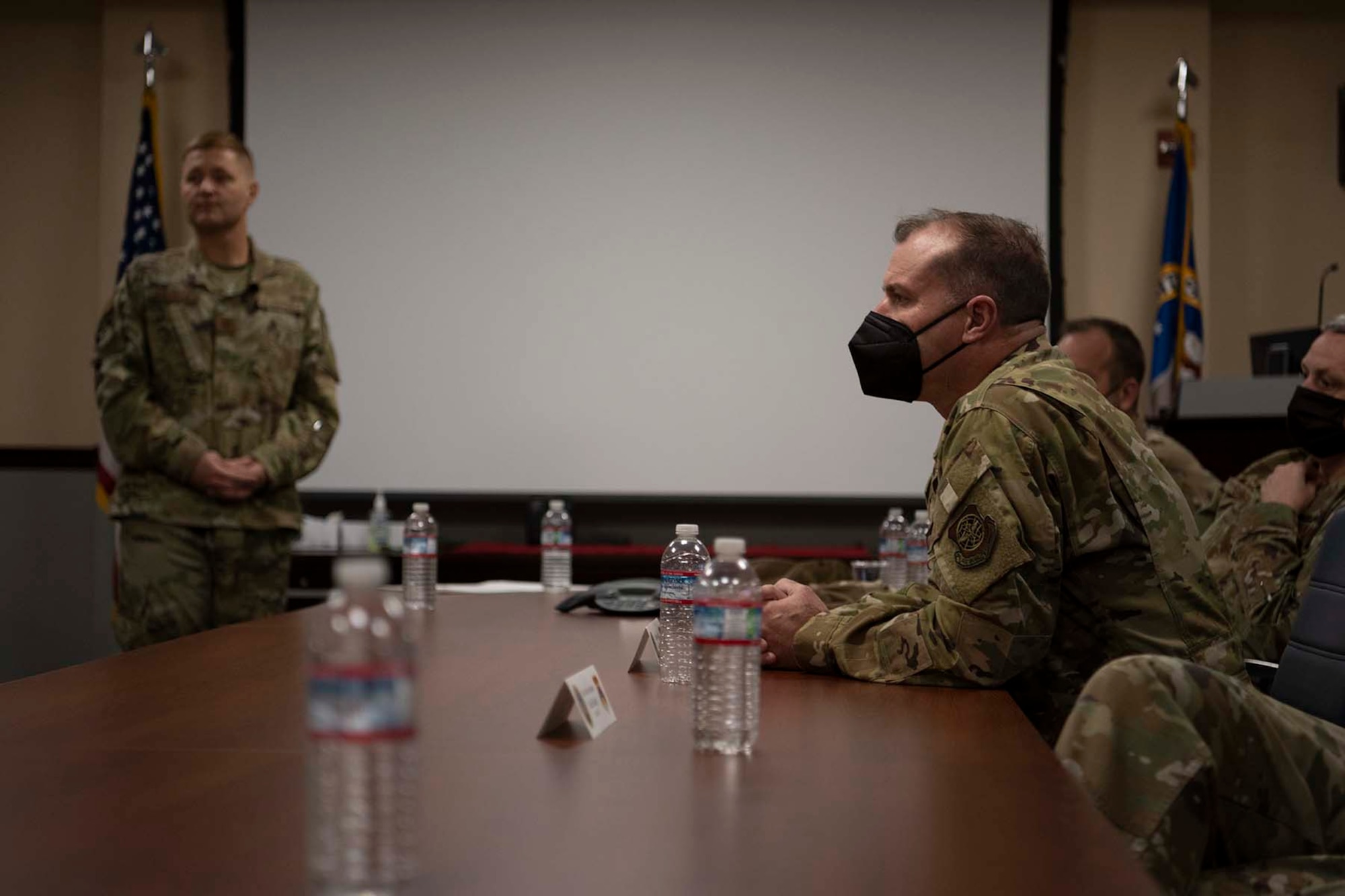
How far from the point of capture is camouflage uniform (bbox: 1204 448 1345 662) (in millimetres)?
2980

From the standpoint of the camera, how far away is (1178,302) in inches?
225

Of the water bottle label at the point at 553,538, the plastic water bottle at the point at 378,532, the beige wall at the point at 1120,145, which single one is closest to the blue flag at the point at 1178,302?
the beige wall at the point at 1120,145

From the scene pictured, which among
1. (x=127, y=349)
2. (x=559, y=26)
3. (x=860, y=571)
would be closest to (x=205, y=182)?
(x=127, y=349)

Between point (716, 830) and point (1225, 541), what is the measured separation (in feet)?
8.92

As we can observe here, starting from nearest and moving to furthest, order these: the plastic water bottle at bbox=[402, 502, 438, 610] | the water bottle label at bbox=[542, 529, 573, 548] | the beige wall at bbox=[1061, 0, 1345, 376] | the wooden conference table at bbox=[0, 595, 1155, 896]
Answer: the wooden conference table at bbox=[0, 595, 1155, 896]
the plastic water bottle at bbox=[402, 502, 438, 610]
the water bottle label at bbox=[542, 529, 573, 548]
the beige wall at bbox=[1061, 0, 1345, 376]

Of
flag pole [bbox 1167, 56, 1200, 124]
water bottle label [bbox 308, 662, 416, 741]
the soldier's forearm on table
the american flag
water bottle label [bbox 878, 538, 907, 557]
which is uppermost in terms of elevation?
flag pole [bbox 1167, 56, 1200, 124]

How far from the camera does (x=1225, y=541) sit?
11.0 feet

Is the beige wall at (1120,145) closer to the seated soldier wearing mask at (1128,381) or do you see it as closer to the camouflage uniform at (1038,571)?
the seated soldier wearing mask at (1128,381)

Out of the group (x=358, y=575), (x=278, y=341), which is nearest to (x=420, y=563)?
(x=278, y=341)

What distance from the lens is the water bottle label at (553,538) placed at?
3.68m

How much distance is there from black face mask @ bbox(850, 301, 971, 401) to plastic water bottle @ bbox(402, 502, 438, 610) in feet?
3.73

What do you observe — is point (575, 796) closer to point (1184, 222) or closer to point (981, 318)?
point (981, 318)

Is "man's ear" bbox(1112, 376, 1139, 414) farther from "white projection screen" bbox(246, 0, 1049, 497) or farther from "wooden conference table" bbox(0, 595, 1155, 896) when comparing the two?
"wooden conference table" bbox(0, 595, 1155, 896)

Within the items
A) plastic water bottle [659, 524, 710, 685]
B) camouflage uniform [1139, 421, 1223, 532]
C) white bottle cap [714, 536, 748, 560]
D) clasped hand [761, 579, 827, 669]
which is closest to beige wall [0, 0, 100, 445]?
camouflage uniform [1139, 421, 1223, 532]
